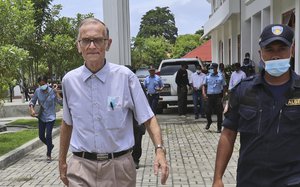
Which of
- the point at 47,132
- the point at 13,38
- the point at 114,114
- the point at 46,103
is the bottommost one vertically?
the point at 47,132

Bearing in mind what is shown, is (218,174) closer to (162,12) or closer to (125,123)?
(125,123)

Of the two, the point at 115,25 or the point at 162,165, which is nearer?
the point at 162,165

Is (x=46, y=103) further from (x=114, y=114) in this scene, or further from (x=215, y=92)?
(x=114, y=114)

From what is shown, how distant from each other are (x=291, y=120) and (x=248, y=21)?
747 inches

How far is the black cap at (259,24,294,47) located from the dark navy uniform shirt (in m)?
0.22

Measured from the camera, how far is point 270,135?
2.73m

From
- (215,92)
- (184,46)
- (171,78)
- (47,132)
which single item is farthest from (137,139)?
(184,46)

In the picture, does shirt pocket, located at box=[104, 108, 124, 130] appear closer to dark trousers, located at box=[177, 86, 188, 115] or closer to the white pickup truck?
dark trousers, located at box=[177, 86, 188, 115]

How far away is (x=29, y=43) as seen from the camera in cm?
1571

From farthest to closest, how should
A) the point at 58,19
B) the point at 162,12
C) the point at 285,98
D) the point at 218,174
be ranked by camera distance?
the point at 162,12 → the point at 58,19 → the point at 218,174 → the point at 285,98

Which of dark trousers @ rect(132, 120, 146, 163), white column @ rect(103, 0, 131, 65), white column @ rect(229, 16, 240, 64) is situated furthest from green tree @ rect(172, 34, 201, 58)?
dark trousers @ rect(132, 120, 146, 163)

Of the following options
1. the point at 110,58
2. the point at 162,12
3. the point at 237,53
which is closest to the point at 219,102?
the point at 110,58

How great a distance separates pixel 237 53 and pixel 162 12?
330 ft

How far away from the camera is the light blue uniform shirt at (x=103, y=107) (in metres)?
3.15
